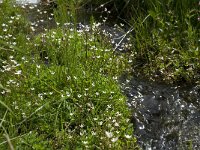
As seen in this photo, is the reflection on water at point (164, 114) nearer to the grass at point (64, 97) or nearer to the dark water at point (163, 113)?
the dark water at point (163, 113)

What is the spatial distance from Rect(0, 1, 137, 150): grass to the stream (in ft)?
0.58

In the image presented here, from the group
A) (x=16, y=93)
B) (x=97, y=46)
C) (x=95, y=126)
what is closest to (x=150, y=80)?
(x=97, y=46)

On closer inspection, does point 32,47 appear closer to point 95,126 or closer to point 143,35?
point 143,35

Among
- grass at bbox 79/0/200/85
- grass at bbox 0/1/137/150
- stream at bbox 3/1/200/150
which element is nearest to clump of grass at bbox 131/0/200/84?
grass at bbox 79/0/200/85

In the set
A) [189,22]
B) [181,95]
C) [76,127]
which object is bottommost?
[181,95]

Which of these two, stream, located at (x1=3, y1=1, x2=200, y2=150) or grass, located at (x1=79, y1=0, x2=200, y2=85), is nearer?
stream, located at (x1=3, y1=1, x2=200, y2=150)

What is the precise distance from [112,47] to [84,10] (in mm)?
1656

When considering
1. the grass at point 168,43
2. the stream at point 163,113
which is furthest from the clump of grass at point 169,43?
the stream at point 163,113

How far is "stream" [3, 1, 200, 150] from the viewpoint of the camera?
13.9 feet

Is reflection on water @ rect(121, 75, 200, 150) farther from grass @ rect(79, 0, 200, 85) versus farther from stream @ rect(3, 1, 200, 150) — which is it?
grass @ rect(79, 0, 200, 85)

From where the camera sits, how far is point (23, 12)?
6844 millimetres

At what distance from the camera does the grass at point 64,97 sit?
12.7 feet

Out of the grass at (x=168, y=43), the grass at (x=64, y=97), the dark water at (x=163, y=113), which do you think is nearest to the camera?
the grass at (x=64, y=97)

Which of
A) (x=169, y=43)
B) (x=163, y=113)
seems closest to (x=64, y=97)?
(x=163, y=113)
